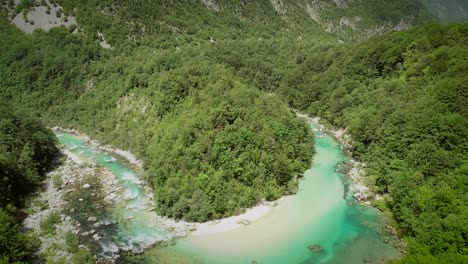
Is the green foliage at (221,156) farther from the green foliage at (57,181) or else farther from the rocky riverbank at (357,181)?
the green foliage at (57,181)

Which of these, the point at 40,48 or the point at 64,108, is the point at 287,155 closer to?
the point at 64,108

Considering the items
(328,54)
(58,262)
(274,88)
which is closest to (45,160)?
(58,262)

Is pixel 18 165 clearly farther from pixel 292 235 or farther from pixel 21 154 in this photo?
pixel 292 235

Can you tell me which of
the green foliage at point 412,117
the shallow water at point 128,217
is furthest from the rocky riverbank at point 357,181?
the shallow water at point 128,217

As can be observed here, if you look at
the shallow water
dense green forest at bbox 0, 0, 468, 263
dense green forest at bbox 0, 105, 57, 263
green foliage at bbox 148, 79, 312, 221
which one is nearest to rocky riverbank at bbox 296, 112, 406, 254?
dense green forest at bbox 0, 0, 468, 263

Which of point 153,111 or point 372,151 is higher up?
point 372,151

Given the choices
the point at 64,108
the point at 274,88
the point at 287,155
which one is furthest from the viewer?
the point at 274,88

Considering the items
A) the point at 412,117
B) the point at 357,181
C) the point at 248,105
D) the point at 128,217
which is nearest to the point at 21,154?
the point at 128,217
